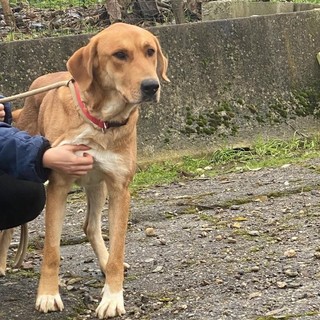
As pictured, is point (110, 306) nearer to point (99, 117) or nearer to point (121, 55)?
point (99, 117)

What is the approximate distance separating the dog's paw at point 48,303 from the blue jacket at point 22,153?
520 millimetres

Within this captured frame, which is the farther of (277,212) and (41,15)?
(41,15)

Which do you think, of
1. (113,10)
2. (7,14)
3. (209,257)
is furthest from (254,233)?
(7,14)

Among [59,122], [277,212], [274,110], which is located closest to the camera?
[59,122]

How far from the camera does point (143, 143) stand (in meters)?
6.87

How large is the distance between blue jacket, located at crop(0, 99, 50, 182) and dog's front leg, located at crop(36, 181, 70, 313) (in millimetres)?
280

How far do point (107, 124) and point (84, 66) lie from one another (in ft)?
0.91

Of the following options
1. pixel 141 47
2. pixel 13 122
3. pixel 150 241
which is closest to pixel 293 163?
pixel 150 241

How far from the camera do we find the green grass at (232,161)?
6652 mm

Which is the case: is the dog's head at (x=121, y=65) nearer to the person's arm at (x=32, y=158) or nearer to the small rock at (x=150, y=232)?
the person's arm at (x=32, y=158)

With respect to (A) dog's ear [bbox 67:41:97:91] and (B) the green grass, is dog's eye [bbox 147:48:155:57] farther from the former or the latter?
(B) the green grass

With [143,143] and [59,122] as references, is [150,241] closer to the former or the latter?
[59,122]

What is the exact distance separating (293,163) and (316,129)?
1013 millimetres

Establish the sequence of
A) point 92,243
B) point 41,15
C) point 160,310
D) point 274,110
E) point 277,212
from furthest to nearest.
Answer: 1. point 41,15
2. point 274,110
3. point 277,212
4. point 92,243
5. point 160,310
